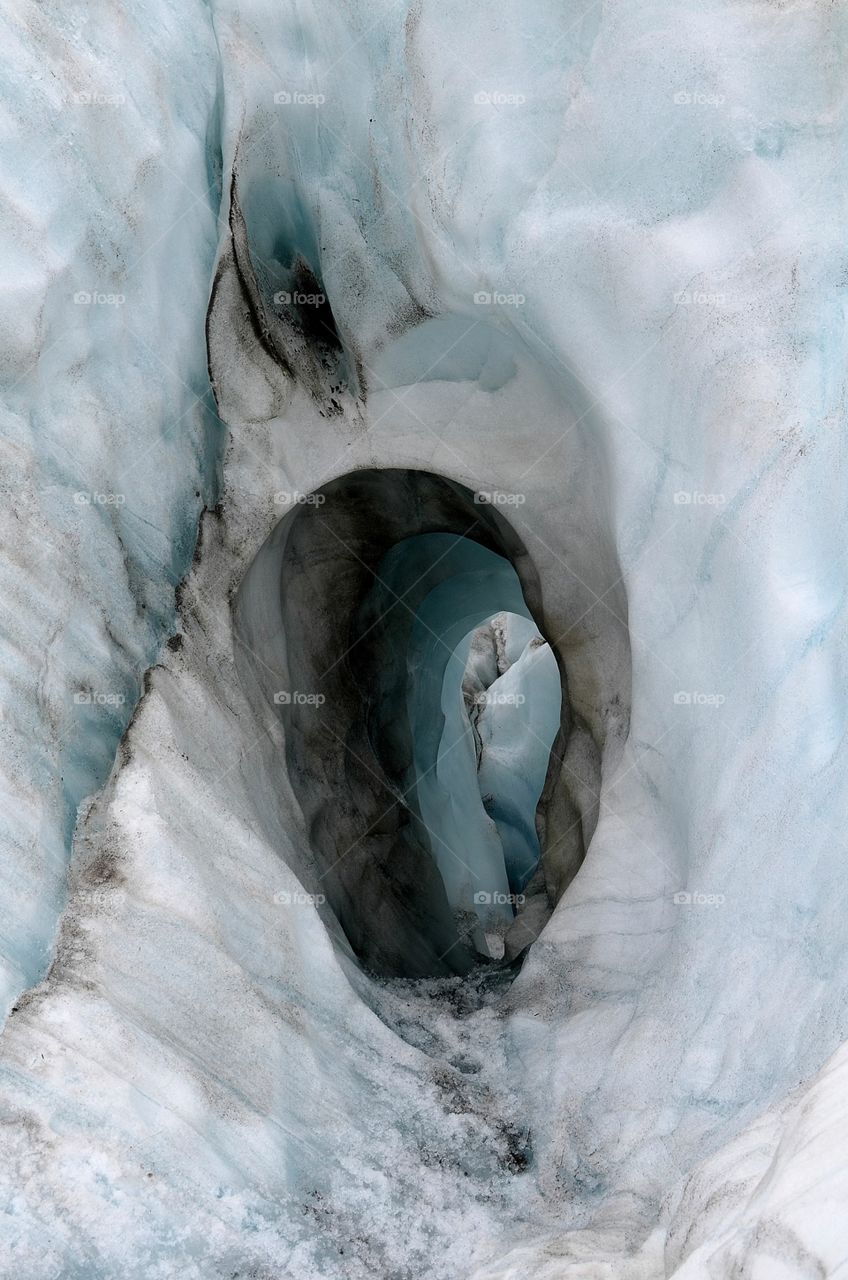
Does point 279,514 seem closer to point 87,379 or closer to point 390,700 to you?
point 87,379

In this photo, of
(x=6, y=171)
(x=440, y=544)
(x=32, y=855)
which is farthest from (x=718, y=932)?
(x=440, y=544)

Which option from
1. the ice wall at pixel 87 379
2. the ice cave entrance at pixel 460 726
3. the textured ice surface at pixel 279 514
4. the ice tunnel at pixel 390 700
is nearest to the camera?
the textured ice surface at pixel 279 514

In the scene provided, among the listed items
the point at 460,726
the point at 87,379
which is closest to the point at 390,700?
the point at 460,726

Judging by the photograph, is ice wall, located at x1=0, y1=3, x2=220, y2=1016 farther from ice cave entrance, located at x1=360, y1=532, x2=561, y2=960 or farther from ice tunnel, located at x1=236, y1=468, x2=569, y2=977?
ice cave entrance, located at x1=360, y1=532, x2=561, y2=960

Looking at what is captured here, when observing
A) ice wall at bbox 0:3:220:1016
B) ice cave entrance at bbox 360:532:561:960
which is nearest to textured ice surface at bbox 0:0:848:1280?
ice wall at bbox 0:3:220:1016

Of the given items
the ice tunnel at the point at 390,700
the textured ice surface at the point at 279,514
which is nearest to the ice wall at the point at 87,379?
the textured ice surface at the point at 279,514

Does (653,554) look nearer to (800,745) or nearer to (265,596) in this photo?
(800,745)

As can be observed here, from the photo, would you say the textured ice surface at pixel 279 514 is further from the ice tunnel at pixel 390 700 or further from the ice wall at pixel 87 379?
the ice tunnel at pixel 390 700
